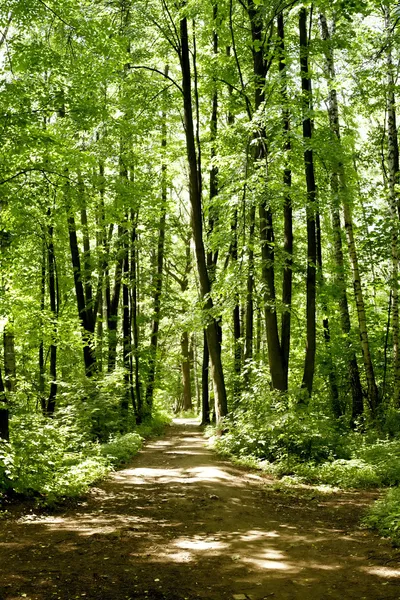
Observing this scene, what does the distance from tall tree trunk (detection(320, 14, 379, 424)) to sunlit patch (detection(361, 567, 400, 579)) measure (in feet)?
29.8

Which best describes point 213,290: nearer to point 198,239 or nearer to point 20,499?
point 198,239

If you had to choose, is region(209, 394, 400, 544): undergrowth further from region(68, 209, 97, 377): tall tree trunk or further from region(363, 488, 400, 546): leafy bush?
region(68, 209, 97, 377): tall tree trunk

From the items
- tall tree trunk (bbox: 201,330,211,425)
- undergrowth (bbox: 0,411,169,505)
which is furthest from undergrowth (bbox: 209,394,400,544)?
tall tree trunk (bbox: 201,330,211,425)

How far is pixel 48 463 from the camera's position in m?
8.34

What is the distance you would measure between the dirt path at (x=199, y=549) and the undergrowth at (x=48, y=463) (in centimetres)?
49

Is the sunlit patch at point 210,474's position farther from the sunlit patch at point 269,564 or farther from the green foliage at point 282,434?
the sunlit patch at point 269,564

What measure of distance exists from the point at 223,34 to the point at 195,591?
1423 centimetres

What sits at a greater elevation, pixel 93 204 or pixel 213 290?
pixel 93 204

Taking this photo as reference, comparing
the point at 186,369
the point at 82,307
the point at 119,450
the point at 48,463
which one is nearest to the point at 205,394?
the point at 82,307

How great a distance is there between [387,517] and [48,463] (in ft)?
17.4

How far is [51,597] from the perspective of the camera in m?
4.07

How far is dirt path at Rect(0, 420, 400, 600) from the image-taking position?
4383mm

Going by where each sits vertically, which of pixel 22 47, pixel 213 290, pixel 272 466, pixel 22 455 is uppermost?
pixel 22 47

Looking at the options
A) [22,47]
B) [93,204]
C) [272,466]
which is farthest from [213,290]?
[22,47]
